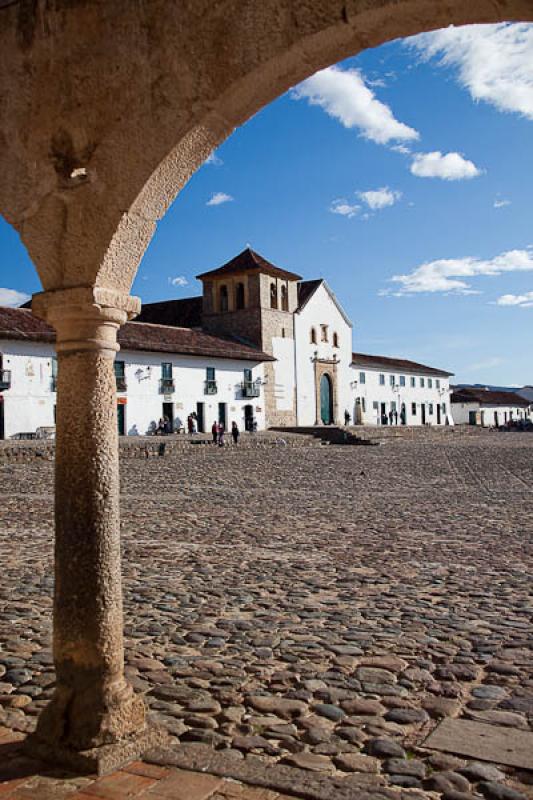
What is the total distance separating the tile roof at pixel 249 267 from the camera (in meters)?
42.9

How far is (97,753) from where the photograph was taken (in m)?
2.69

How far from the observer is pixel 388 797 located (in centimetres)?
242

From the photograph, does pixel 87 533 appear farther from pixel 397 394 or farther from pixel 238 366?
pixel 397 394

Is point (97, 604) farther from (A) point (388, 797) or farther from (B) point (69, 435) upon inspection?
(A) point (388, 797)

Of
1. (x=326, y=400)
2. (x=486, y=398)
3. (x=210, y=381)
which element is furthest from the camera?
(x=486, y=398)

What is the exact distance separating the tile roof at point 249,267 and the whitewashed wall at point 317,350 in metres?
A: 2.88

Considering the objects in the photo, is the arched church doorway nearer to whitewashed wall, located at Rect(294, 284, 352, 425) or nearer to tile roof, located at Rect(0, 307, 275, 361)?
whitewashed wall, located at Rect(294, 284, 352, 425)

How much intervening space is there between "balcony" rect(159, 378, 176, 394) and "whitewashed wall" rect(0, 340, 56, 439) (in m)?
6.55

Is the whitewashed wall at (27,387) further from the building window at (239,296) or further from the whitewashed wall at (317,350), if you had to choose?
the whitewashed wall at (317,350)

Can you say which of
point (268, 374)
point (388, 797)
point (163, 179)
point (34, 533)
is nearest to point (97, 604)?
point (388, 797)

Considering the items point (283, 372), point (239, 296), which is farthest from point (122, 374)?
point (239, 296)

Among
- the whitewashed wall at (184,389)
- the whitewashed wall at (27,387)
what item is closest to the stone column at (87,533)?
the whitewashed wall at (27,387)

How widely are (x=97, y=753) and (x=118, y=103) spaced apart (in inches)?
104

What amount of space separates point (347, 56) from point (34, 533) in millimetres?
7173
